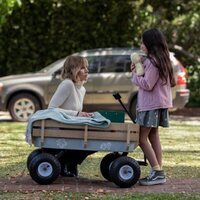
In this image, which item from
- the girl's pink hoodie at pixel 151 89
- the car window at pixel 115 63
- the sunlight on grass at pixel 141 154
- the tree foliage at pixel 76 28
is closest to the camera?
the girl's pink hoodie at pixel 151 89

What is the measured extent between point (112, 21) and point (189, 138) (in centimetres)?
852

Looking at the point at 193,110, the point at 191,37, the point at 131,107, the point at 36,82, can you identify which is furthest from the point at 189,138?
the point at 191,37

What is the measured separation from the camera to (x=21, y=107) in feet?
51.8

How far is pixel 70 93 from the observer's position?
744 centimetres

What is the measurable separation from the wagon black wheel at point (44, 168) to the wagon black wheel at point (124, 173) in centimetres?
62

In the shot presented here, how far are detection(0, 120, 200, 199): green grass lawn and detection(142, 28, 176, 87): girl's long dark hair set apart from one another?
142 centimetres

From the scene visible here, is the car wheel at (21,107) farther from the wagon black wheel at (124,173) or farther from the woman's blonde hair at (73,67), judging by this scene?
the wagon black wheel at (124,173)

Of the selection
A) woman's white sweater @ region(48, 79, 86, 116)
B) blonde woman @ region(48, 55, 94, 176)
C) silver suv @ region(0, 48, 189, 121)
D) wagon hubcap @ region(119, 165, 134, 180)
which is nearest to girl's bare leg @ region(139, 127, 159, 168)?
wagon hubcap @ region(119, 165, 134, 180)

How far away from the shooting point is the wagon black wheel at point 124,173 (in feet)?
23.5

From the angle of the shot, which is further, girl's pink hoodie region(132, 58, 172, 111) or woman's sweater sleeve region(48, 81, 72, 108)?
woman's sweater sleeve region(48, 81, 72, 108)

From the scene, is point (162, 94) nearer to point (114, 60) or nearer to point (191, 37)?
point (114, 60)

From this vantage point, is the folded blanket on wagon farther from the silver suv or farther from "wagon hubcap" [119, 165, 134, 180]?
the silver suv

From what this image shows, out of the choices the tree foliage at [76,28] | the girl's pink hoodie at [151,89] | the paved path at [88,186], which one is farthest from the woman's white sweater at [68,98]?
the tree foliage at [76,28]

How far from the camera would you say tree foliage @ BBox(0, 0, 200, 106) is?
20.3 m
